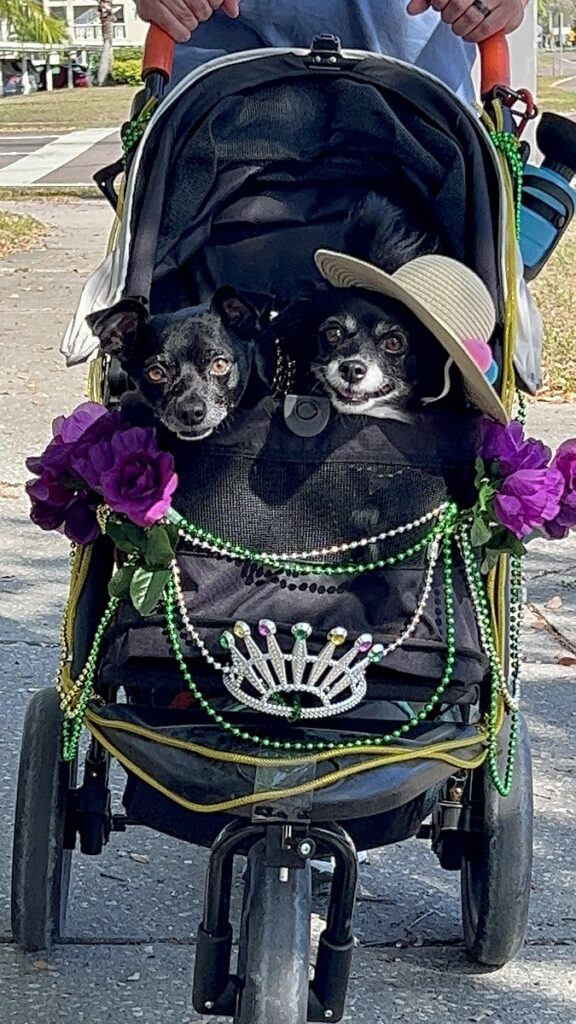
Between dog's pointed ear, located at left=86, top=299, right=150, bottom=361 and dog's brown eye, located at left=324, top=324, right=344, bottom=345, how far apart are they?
0.28m

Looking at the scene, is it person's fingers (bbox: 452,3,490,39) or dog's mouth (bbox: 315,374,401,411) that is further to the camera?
person's fingers (bbox: 452,3,490,39)

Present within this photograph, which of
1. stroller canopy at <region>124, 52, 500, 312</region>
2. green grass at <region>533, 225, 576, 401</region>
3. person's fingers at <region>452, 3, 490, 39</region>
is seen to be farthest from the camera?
green grass at <region>533, 225, 576, 401</region>

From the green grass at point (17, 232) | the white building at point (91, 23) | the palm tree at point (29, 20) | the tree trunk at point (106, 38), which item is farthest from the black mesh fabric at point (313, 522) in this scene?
the white building at point (91, 23)

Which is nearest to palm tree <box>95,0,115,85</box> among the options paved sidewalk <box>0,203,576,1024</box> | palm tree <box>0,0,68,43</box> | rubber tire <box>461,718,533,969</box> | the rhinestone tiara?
palm tree <box>0,0,68,43</box>

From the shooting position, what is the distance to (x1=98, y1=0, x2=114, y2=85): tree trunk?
1724 inches

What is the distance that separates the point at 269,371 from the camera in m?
2.63

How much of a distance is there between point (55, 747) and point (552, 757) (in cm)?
168

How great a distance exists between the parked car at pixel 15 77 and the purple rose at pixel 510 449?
54.3 m

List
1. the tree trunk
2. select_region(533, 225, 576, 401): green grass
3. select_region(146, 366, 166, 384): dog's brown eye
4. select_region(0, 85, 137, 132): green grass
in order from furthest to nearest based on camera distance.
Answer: the tree trunk, select_region(0, 85, 137, 132): green grass, select_region(533, 225, 576, 401): green grass, select_region(146, 366, 166, 384): dog's brown eye

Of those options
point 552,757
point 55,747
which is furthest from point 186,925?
point 552,757

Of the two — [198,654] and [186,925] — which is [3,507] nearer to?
[186,925]

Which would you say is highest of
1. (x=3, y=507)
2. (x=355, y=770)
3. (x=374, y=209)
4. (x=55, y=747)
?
(x=374, y=209)

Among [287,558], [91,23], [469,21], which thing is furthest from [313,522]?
[91,23]

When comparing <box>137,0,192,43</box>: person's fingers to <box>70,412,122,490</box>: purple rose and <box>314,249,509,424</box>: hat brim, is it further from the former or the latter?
<box>70,412,122,490</box>: purple rose
